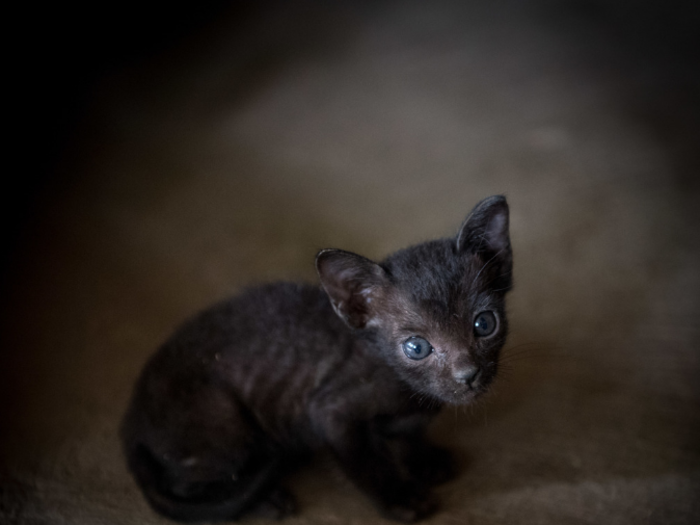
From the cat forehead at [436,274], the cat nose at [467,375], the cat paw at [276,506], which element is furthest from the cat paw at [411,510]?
the cat forehead at [436,274]

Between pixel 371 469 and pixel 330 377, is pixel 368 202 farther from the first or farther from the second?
pixel 371 469

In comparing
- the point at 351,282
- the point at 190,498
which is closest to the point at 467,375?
the point at 351,282

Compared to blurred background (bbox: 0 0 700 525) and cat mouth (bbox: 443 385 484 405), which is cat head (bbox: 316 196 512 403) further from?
blurred background (bbox: 0 0 700 525)

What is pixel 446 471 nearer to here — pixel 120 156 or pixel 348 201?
pixel 348 201

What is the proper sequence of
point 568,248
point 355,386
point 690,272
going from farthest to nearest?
point 568,248
point 690,272
point 355,386

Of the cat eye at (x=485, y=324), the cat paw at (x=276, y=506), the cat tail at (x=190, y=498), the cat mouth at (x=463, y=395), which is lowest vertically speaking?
the cat tail at (x=190, y=498)

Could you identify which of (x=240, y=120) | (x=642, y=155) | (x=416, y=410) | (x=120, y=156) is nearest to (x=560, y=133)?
(x=642, y=155)

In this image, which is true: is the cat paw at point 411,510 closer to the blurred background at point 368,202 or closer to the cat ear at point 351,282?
the blurred background at point 368,202
